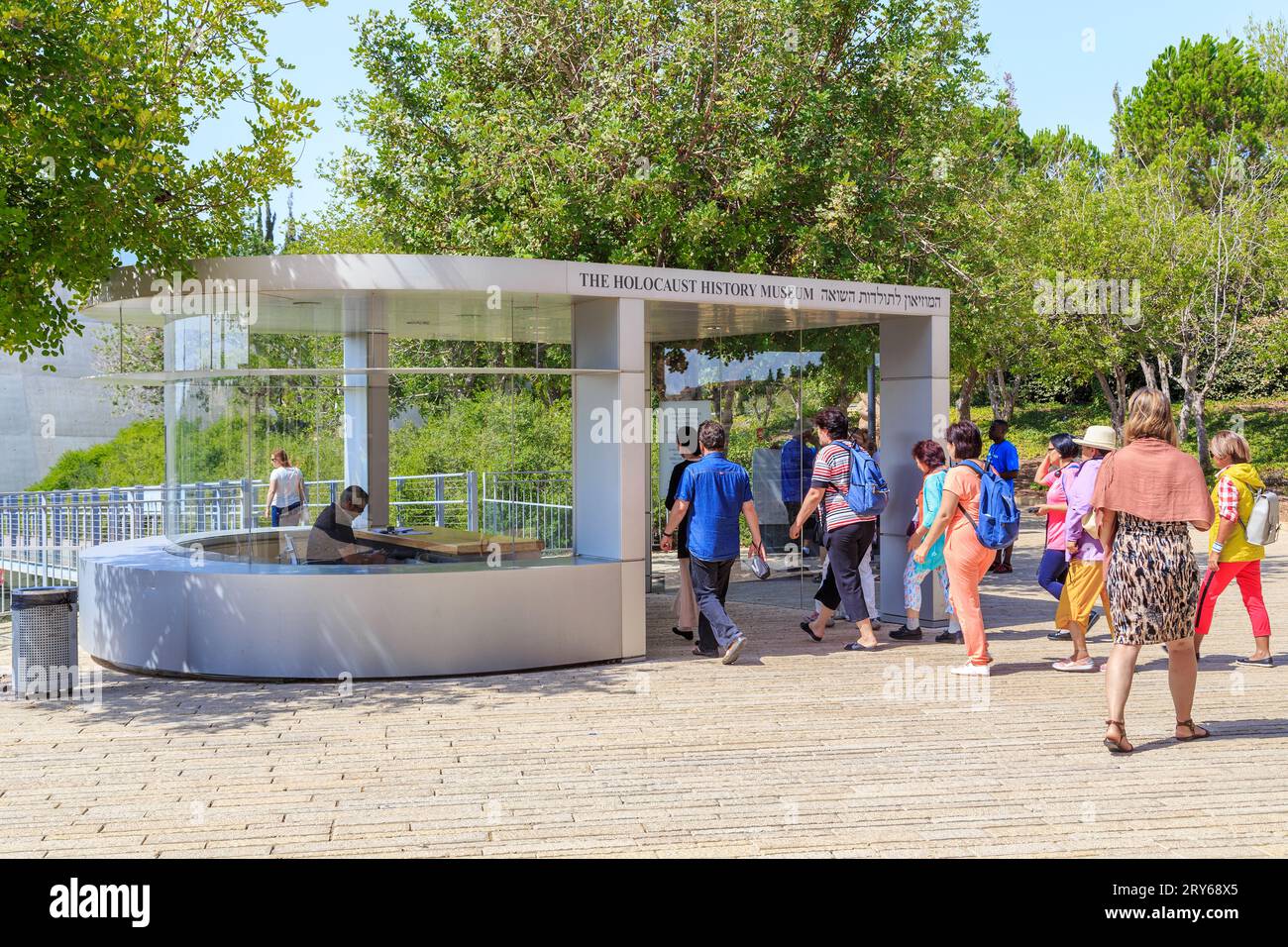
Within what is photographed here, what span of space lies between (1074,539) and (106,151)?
8.04m

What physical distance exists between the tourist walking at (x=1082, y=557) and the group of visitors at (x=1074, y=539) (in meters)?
0.01

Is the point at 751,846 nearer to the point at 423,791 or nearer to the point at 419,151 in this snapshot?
the point at 423,791

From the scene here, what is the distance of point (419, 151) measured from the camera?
18641 mm

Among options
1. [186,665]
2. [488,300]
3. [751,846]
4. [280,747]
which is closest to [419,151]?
[488,300]

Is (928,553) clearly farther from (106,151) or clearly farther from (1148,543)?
(106,151)

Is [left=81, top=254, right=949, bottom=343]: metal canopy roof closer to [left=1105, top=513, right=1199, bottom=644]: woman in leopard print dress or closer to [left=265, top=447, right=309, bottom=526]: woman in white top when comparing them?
[left=265, top=447, right=309, bottom=526]: woman in white top

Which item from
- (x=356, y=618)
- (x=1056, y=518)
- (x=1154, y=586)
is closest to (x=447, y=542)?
(x=356, y=618)

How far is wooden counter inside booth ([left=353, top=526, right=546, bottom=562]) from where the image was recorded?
31.6 ft

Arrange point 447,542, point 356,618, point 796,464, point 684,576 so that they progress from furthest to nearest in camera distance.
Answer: point 796,464 → point 684,576 → point 447,542 → point 356,618

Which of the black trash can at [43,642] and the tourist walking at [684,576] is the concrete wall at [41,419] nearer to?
the tourist walking at [684,576]

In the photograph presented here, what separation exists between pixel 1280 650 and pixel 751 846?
735 centimetres

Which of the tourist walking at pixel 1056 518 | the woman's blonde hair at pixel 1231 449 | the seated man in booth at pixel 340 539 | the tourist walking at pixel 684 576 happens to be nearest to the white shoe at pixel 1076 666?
the tourist walking at pixel 1056 518

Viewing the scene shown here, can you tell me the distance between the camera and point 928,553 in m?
10.1

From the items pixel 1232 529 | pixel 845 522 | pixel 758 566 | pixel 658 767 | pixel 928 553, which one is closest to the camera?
pixel 658 767
